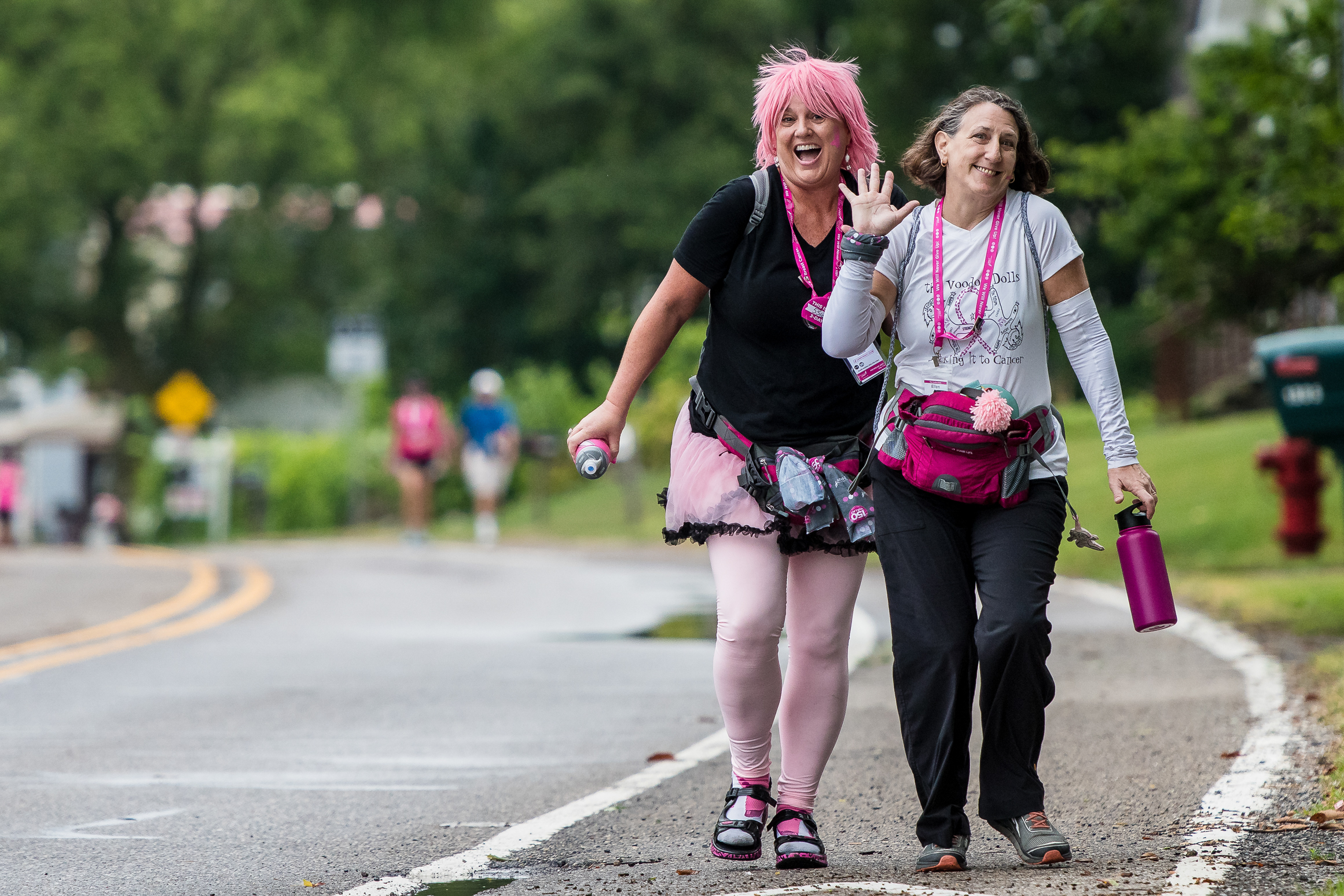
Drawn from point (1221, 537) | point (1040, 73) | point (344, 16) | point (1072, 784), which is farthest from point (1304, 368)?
point (344, 16)

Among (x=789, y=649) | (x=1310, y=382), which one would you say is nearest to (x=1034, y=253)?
(x=789, y=649)

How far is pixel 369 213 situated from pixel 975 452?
50.4m

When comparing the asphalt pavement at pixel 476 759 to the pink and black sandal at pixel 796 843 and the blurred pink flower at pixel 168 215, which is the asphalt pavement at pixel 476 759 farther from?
the blurred pink flower at pixel 168 215

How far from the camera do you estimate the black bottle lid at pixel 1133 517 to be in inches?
178

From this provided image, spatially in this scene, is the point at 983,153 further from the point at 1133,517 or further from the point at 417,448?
the point at 417,448

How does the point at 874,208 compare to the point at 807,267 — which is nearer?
the point at 874,208

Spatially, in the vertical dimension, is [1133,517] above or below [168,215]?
below

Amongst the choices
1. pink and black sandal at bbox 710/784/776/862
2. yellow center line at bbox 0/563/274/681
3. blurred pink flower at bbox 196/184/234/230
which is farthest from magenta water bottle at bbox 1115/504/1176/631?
blurred pink flower at bbox 196/184/234/230

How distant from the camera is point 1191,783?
5641mm

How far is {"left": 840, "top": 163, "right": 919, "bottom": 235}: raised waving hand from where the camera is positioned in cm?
443

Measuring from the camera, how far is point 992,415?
4.35m

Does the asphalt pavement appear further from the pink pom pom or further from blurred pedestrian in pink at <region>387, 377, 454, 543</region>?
blurred pedestrian in pink at <region>387, 377, 454, 543</region>

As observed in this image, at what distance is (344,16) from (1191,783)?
126 ft

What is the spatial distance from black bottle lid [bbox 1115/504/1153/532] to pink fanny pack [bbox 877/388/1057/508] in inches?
9.9
